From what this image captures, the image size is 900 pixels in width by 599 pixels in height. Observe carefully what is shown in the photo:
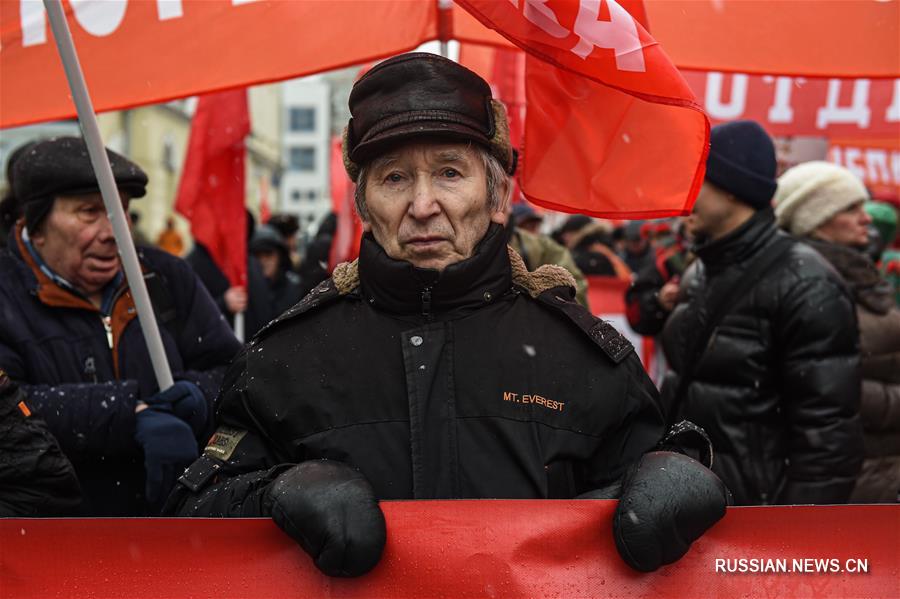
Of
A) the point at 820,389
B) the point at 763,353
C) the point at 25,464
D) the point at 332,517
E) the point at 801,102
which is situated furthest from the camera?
the point at 801,102

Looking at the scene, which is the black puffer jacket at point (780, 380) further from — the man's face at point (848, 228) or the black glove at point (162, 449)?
the black glove at point (162, 449)

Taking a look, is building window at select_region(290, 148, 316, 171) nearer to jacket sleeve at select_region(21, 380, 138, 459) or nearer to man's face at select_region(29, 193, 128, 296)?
man's face at select_region(29, 193, 128, 296)

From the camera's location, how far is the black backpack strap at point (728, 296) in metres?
4.28

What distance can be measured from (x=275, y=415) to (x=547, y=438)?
59 cm

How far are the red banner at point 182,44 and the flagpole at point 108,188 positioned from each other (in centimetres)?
39

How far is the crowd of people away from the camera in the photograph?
7.66 ft

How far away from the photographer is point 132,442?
3625 mm

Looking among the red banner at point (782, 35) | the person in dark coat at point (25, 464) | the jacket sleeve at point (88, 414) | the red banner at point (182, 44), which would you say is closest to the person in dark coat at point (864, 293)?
the red banner at point (782, 35)

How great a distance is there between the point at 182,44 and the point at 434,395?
2.01 m

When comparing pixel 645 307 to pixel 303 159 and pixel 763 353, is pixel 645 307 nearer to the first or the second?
pixel 763 353

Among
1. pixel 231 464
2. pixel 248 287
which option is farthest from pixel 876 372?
pixel 248 287

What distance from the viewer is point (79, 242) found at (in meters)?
3.81

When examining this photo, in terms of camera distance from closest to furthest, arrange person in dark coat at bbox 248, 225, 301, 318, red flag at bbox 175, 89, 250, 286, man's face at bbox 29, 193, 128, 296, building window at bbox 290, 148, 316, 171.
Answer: man's face at bbox 29, 193, 128, 296 → red flag at bbox 175, 89, 250, 286 → person in dark coat at bbox 248, 225, 301, 318 → building window at bbox 290, 148, 316, 171

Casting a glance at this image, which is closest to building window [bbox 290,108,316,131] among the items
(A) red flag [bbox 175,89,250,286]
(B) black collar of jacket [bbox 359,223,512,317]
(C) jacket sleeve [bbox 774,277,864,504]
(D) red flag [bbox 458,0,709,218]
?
(A) red flag [bbox 175,89,250,286]
